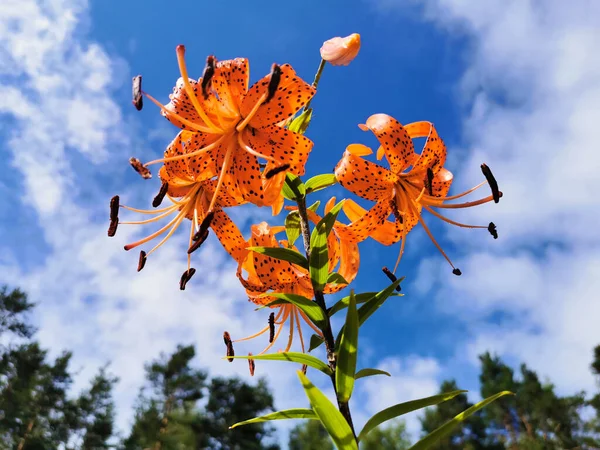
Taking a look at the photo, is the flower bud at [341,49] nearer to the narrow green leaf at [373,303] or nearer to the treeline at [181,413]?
the narrow green leaf at [373,303]

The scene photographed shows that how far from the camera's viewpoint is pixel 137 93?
1.08 meters

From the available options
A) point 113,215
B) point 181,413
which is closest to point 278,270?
point 113,215

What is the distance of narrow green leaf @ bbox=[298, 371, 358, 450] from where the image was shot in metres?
0.77

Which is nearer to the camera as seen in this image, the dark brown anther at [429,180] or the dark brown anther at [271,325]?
the dark brown anther at [429,180]

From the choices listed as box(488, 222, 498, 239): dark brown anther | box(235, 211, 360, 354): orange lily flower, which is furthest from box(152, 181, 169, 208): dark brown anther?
box(488, 222, 498, 239): dark brown anther

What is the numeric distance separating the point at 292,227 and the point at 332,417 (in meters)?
0.53

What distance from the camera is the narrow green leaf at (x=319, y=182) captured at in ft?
3.89

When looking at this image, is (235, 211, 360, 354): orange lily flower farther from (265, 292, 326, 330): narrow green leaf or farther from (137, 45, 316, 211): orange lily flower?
(265, 292, 326, 330): narrow green leaf

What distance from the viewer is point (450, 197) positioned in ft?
4.31

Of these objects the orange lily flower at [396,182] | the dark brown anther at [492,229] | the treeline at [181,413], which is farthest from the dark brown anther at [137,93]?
the treeline at [181,413]

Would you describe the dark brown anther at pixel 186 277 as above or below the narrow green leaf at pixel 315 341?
above

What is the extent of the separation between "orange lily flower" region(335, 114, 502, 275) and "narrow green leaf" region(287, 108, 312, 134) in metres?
0.13

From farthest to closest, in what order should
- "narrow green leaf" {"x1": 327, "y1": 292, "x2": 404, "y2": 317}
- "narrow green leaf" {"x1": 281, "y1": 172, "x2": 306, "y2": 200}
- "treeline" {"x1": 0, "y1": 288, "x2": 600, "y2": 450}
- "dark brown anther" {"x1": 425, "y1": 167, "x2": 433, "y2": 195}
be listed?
"treeline" {"x1": 0, "y1": 288, "x2": 600, "y2": 450}, "dark brown anther" {"x1": 425, "y1": 167, "x2": 433, "y2": 195}, "narrow green leaf" {"x1": 281, "y1": 172, "x2": 306, "y2": 200}, "narrow green leaf" {"x1": 327, "y1": 292, "x2": 404, "y2": 317}

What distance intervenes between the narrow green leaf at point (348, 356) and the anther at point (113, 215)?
0.70 meters
